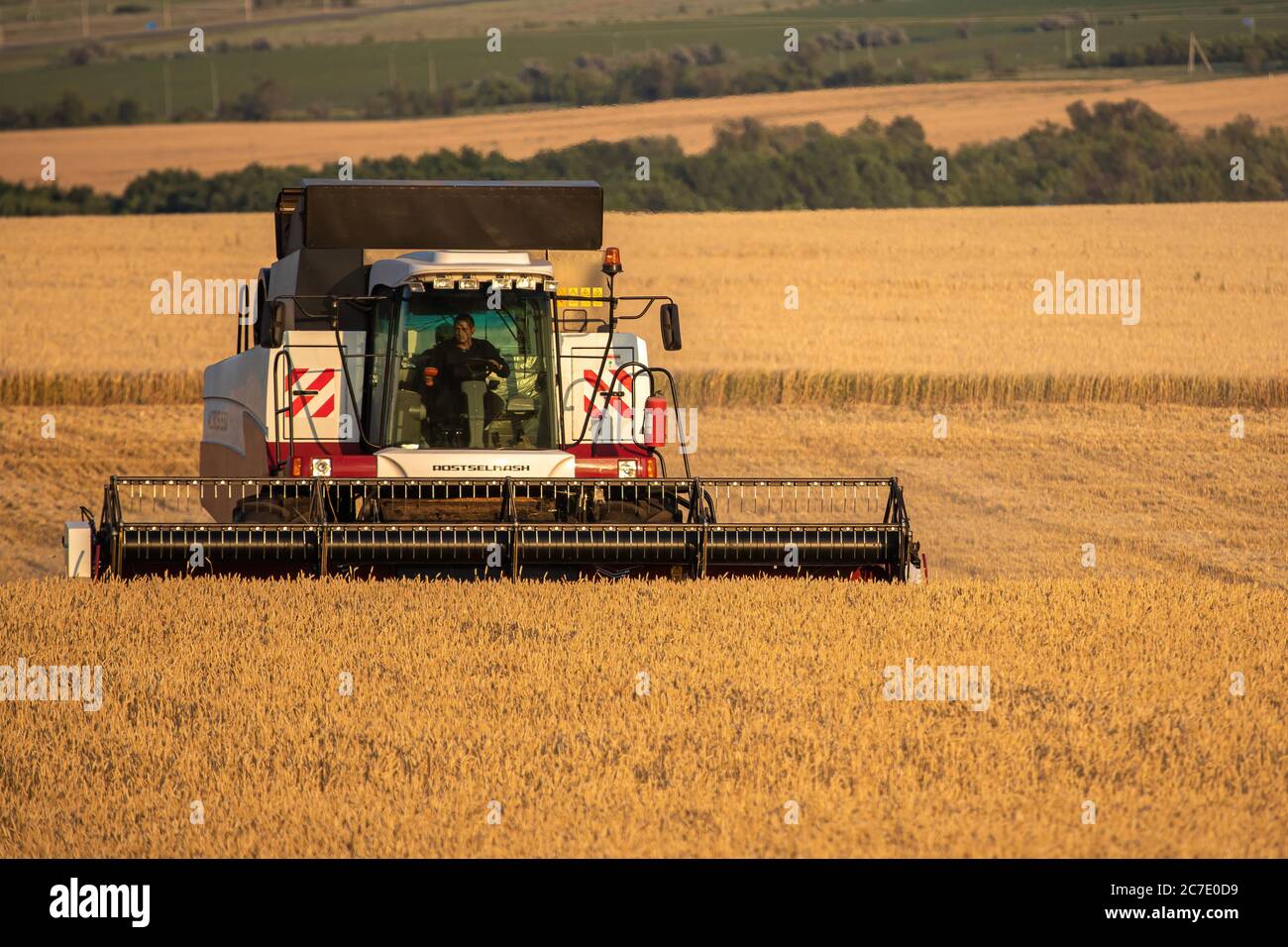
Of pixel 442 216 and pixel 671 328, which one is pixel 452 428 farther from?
pixel 442 216

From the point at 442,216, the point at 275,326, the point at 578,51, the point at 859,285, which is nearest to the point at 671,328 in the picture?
the point at 442,216

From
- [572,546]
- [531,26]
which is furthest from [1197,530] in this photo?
[531,26]

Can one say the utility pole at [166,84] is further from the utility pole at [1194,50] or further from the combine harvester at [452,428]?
the combine harvester at [452,428]

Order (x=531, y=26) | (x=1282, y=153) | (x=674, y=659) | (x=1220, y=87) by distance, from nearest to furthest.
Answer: (x=674, y=659)
(x=1282, y=153)
(x=1220, y=87)
(x=531, y=26)

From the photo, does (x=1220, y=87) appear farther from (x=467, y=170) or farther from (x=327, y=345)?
(x=327, y=345)

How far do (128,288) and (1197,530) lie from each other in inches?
782

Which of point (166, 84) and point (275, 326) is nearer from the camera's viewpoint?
point (275, 326)

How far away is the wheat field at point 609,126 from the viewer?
51.8m

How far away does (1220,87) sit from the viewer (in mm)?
62781

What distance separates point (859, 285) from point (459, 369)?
66.3ft

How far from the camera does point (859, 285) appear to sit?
30688 mm

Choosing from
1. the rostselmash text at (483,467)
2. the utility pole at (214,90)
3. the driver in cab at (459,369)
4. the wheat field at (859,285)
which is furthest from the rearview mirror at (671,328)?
the utility pole at (214,90)

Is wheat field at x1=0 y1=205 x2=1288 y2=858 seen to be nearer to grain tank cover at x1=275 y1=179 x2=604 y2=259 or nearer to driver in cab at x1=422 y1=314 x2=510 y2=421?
driver in cab at x1=422 y1=314 x2=510 y2=421

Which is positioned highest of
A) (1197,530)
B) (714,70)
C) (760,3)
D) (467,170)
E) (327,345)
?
(760,3)
